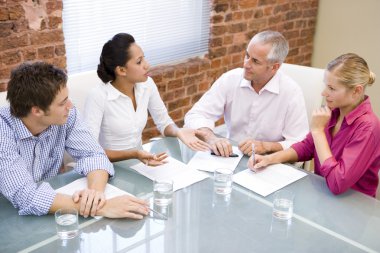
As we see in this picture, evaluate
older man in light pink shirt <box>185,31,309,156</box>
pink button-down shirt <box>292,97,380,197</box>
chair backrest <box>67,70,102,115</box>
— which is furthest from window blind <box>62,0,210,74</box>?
pink button-down shirt <box>292,97,380,197</box>

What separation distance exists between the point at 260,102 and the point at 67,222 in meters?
1.35

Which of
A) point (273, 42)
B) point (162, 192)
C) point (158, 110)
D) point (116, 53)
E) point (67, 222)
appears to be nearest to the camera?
point (67, 222)

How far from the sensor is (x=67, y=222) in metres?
1.37

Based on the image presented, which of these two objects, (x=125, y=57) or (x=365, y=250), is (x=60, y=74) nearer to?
(x=125, y=57)

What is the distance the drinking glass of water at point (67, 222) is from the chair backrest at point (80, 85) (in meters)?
0.83

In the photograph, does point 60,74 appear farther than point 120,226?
Yes

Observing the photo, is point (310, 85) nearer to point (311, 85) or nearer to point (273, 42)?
point (311, 85)

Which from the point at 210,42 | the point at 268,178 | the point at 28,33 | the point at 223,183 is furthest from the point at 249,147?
the point at 210,42

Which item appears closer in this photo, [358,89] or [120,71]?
[358,89]

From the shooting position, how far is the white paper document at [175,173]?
5.61ft

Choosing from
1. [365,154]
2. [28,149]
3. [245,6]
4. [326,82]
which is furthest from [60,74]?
[245,6]

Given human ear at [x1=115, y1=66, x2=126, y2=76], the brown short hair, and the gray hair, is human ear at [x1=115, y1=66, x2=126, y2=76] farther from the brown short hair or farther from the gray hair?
the gray hair

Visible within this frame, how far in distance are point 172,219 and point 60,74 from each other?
693mm

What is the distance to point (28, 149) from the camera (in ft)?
5.50
